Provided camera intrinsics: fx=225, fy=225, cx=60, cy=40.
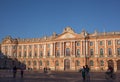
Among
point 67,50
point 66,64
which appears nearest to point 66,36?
point 67,50

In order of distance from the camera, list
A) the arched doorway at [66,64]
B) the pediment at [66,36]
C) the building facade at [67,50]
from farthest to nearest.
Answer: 1. the pediment at [66,36]
2. the arched doorway at [66,64]
3. the building facade at [67,50]

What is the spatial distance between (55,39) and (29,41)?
1345 centimetres

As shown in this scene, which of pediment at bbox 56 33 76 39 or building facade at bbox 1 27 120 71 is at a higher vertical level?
pediment at bbox 56 33 76 39

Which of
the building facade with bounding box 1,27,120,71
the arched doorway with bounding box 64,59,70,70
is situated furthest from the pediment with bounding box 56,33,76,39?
the arched doorway with bounding box 64,59,70,70

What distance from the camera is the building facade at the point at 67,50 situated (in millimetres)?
75312

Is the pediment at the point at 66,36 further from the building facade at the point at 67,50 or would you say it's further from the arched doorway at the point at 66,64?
the arched doorway at the point at 66,64

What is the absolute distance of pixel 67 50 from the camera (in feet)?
273

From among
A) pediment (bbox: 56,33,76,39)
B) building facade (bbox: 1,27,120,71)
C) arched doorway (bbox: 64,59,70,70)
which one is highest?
pediment (bbox: 56,33,76,39)

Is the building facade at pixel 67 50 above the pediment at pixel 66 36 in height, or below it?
below

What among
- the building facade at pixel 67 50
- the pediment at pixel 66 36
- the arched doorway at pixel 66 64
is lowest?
the arched doorway at pixel 66 64

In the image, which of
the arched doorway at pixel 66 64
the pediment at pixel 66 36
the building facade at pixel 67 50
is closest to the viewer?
the building facade at pixel 67 50

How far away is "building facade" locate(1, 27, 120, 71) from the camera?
75.3 metres

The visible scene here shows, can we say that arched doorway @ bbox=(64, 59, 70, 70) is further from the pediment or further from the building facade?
the pediment

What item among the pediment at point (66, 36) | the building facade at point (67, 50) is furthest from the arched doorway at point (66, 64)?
the pediment at point (66, 36)
